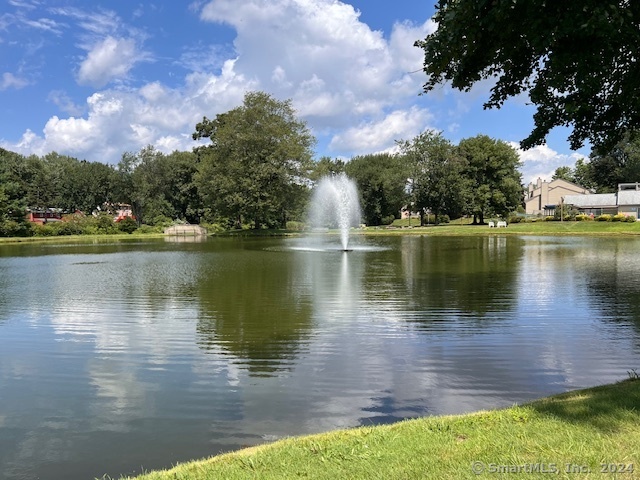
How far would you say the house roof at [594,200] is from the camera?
254 ft

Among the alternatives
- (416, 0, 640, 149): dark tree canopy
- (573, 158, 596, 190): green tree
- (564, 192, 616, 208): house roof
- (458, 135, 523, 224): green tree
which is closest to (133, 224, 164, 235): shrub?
(458, 135, 523, 224): green tree

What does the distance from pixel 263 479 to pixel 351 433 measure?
130 cm

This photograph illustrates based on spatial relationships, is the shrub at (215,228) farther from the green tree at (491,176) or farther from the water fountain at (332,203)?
the green tree at (491,176)

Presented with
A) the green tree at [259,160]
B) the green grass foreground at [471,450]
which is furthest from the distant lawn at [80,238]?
the green grass foreground at [471,450]

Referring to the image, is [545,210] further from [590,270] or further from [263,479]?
[263,479]

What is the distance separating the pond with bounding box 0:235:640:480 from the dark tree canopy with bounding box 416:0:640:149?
4417 millimetres

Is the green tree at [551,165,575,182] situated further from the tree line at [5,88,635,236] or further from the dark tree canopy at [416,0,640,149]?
the dark tree canopy at [416,0,640,149]

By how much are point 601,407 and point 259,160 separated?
5747 cm

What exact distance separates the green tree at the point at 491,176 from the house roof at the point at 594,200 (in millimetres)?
18392

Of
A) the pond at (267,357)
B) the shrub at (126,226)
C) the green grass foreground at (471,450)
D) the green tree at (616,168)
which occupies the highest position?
the green tree at (616,168)

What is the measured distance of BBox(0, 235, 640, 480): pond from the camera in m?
5.93

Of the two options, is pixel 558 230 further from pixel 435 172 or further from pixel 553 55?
pixel 553 55

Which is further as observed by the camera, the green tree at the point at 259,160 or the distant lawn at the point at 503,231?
the green tree at the point at 259,160

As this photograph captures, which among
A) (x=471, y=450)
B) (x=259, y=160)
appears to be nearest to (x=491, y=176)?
(x=259, y=160)
